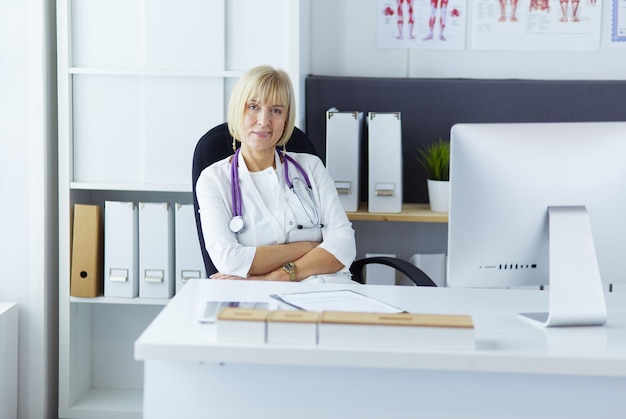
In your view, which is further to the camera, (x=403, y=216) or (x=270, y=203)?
(x=403, y=216)

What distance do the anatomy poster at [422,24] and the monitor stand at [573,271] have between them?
170 cm

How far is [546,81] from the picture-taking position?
3344 millimetres

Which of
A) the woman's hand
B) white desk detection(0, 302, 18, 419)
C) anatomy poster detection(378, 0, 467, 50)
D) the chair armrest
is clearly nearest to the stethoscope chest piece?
the woman's hand

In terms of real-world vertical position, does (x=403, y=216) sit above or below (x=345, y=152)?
below

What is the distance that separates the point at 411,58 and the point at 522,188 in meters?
1.69

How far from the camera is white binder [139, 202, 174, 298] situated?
3.15 meters

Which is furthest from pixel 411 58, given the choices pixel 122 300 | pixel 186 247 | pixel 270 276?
pixel 122 300

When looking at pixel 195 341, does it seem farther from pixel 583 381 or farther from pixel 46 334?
pixel 46 334

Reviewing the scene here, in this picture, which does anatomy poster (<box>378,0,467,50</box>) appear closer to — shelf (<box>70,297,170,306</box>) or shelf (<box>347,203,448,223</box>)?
shelf (<box>347,203,448,223</box>)

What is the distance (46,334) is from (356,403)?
1.88 metres

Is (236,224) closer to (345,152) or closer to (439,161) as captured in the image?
(345,152)

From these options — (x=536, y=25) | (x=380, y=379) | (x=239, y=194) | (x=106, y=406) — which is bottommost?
(x=106, y=406)

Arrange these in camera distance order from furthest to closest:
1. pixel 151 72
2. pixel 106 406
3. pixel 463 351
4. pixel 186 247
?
pixel 106 406, pixel 186 247, pixel 151 72, pixel 463 351

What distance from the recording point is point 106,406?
131 inches
